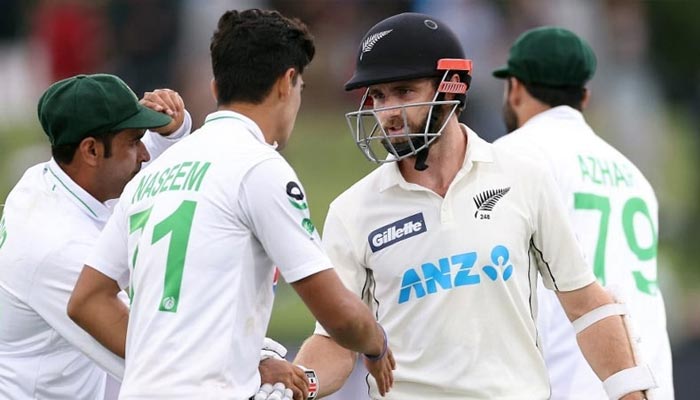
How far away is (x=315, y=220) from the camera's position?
12102mm

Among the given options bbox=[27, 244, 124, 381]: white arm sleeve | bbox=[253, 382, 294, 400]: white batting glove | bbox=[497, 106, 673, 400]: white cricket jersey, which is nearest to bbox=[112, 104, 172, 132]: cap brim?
bbox=[27, 244, 124, 381]: white arm sleeve

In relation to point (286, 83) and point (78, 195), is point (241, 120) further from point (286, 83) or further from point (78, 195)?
point (78, 195)

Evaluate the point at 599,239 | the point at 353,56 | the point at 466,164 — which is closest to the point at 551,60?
the point at 599,239

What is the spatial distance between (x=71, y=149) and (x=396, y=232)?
1.19 m

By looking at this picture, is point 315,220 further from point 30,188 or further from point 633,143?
point 30,188

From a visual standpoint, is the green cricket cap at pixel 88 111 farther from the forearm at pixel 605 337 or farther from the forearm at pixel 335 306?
the forearm at pixel 605 337

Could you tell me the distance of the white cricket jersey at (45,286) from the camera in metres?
4.91

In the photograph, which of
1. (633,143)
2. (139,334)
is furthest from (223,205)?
(633,143)

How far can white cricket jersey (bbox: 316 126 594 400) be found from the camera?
16.5 ft

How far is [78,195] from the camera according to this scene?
16.8 feet

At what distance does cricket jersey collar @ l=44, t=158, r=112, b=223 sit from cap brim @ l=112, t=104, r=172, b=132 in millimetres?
247

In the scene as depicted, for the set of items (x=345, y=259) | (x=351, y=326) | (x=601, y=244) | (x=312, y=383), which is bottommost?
(x=601, y=244)

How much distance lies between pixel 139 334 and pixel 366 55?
1392mm

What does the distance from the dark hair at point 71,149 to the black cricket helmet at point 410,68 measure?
86 cm
